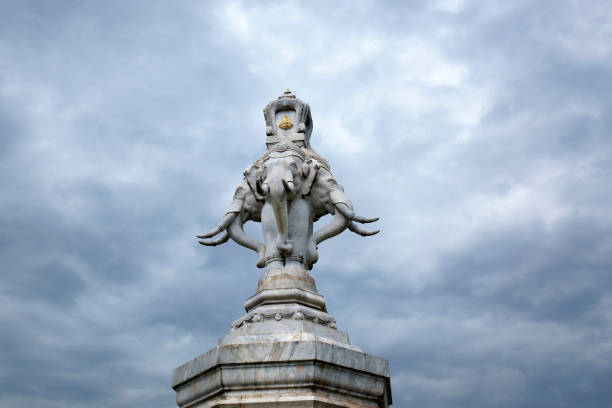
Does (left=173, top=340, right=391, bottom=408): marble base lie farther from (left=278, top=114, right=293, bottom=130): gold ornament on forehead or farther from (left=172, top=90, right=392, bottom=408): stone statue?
(left=278, top=114, right=293, bottom=130): gold ornament on forehead

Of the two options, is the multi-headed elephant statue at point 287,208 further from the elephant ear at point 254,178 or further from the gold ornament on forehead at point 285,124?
the gold ornament on forehead at point 285,124

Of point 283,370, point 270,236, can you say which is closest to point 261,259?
point 270,236

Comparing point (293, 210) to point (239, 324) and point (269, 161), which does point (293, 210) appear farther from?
point (239, 324)

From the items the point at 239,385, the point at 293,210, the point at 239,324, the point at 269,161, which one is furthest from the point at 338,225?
the point at 239,385

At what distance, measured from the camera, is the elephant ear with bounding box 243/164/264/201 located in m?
10.5

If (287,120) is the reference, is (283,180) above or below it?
below

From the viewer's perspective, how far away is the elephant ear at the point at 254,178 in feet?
34.4

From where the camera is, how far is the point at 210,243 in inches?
423

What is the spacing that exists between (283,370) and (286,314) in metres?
0.99

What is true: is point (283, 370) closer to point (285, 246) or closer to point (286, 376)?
point (286, 376)

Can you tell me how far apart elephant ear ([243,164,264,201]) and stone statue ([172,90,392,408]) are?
0.6 inches

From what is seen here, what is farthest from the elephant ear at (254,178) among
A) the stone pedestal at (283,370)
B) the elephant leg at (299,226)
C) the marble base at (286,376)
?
the marble base at (286,376)

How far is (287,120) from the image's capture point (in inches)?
452

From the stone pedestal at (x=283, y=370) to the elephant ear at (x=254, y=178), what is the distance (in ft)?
6.17
